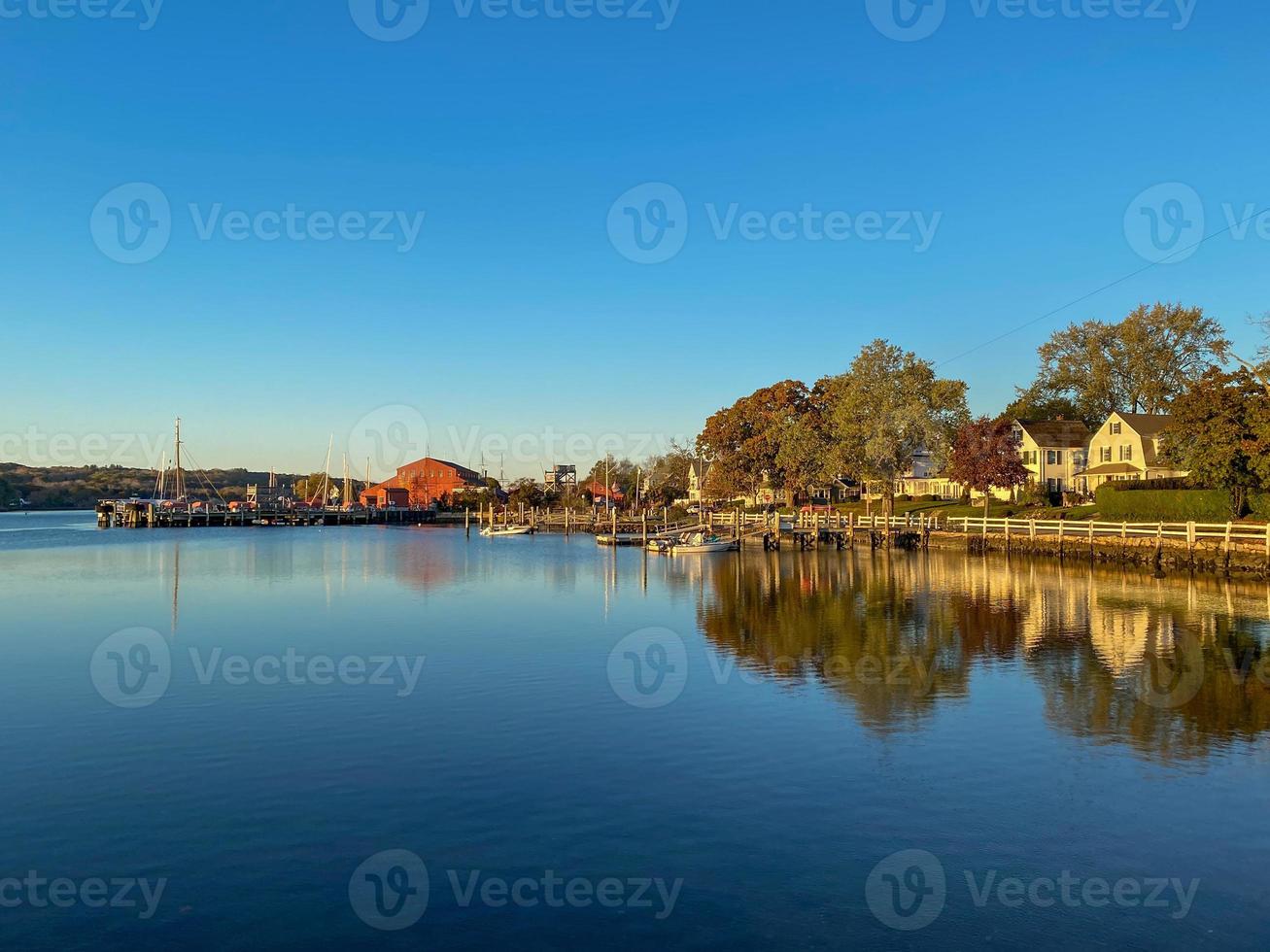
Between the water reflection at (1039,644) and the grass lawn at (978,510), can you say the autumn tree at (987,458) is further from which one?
the water reflection at (1039,644)

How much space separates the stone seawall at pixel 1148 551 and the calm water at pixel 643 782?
47.9ft

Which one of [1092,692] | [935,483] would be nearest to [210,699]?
[1092,692]

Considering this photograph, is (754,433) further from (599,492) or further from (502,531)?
(599,492)

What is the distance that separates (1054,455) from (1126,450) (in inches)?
456

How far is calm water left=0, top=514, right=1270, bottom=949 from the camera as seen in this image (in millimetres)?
9859

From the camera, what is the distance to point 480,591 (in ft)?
140

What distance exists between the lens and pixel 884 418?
7650cm

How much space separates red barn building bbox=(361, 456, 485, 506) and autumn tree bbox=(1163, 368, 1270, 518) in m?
150

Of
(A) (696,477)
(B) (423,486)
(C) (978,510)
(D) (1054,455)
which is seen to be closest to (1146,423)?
(D) (1054,455)

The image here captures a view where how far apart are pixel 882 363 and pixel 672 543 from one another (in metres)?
24.4

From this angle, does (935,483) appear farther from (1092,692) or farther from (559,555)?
(1092,692)

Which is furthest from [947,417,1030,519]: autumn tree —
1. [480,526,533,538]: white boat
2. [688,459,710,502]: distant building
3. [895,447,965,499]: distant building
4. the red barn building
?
the red barn building

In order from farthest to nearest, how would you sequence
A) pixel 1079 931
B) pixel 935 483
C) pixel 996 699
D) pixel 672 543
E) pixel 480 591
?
pixel 935 483 → pixel 672 543 → pixel 480 591 → pixel 996 699 → pixel 1079 931

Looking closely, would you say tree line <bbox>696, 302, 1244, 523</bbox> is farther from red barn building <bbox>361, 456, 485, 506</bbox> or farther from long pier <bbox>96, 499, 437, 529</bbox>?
red barn building <bbox>361, 456, 485, 506</bbox>
